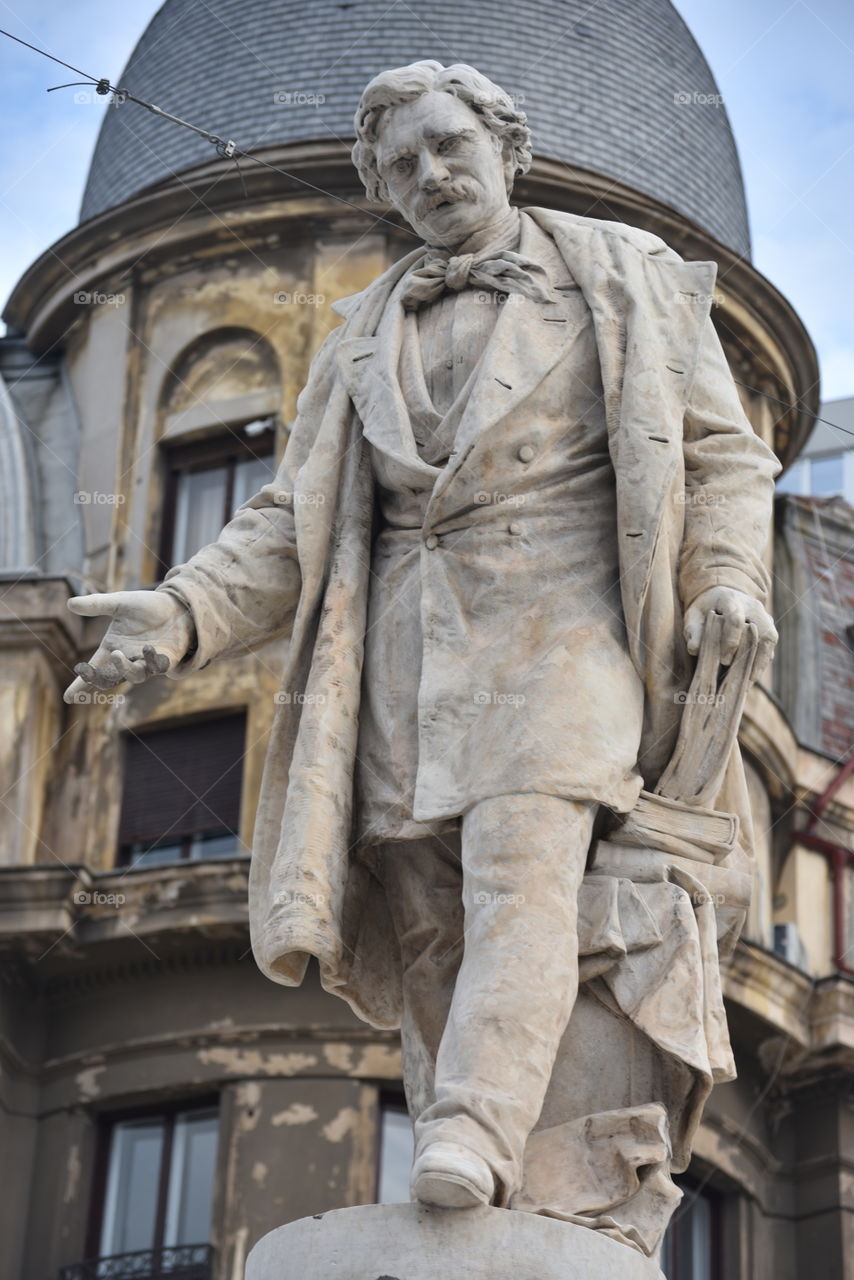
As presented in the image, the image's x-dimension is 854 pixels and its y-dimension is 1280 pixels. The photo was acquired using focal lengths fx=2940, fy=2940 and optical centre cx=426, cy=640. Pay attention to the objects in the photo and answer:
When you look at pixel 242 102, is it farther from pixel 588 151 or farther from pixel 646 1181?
pixel 646 1181

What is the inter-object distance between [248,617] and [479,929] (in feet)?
4.46

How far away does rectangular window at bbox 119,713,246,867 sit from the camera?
27.1 meters

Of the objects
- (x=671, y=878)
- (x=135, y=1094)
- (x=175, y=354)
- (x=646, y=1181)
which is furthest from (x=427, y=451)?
(x=175, y=354)

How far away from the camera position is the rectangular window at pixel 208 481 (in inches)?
1149

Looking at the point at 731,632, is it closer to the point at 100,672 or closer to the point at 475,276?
the point at 475,276

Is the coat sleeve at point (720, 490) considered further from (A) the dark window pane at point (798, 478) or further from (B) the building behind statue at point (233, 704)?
(A) the dark window pane at point (798, 478)

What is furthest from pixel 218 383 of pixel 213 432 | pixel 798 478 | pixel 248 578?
pixel 248 578

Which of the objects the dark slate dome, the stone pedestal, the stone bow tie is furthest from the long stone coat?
the dark slate dome

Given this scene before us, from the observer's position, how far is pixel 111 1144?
27.1 m

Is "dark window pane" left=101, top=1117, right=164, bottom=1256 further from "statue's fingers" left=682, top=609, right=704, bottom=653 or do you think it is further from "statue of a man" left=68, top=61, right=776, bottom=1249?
"statue's fingers" left=682, top=609, right=704, bottom=653

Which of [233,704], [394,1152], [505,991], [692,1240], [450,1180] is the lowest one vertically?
[450,1180]

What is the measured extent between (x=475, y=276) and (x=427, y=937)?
1.91 meters

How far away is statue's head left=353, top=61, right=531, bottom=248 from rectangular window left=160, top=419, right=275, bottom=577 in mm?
20428

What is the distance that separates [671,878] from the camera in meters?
7.74
